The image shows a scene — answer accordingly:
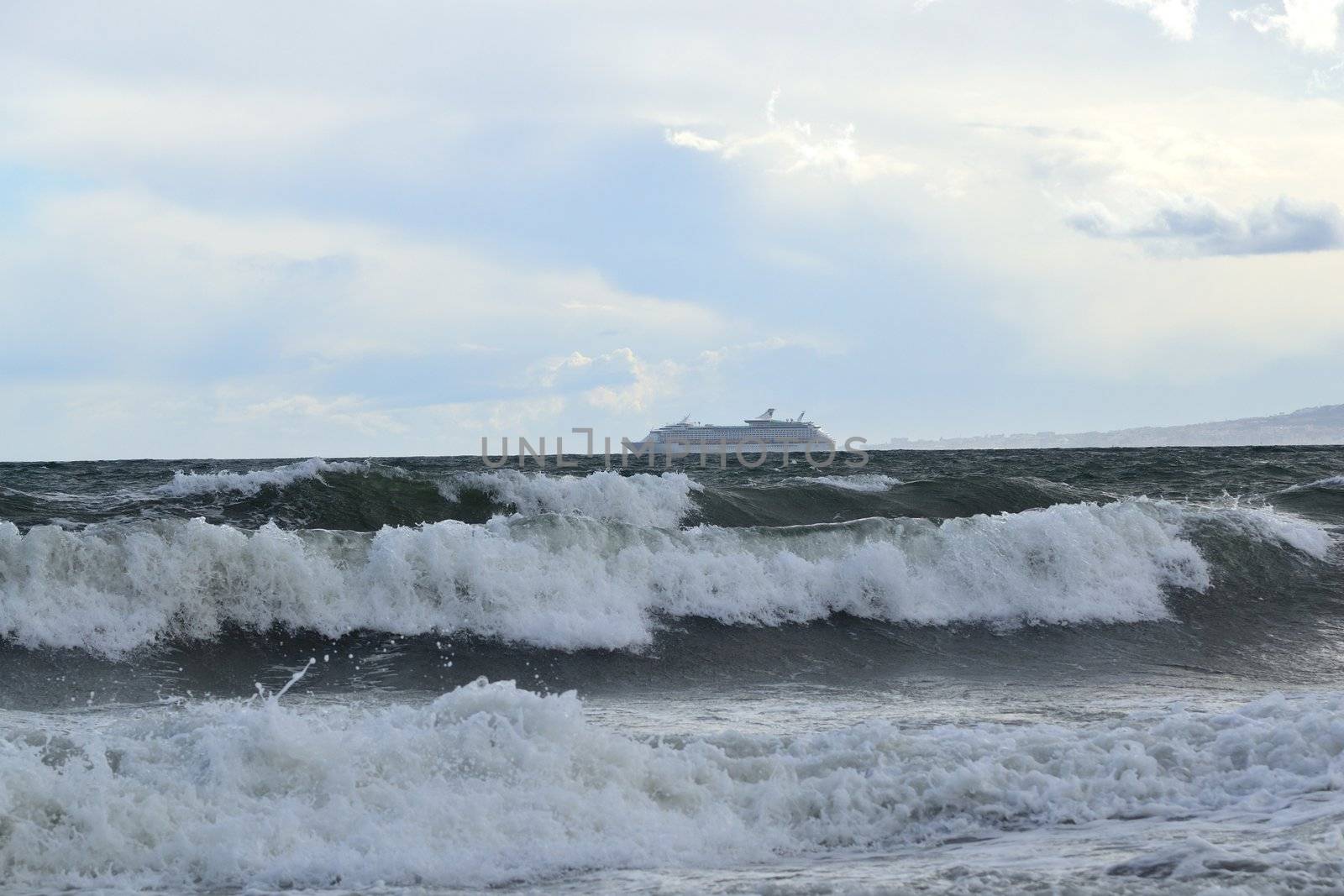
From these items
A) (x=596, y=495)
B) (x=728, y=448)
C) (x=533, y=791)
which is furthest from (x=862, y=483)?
(x=728, y=448)

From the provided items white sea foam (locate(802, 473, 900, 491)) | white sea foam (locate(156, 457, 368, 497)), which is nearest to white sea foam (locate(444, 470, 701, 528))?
white sea foam (locate(156, 457, 368, 497))

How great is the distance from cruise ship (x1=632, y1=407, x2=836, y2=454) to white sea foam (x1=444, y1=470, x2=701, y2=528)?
73.0m

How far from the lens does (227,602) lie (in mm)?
11062

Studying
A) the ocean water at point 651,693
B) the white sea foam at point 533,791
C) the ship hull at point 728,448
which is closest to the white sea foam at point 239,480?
the ocean water at point 651,693

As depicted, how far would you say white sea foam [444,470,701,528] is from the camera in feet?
63.2

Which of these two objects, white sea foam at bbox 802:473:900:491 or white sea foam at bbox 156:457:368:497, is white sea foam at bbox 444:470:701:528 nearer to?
white sea foam at bbox 156:457:368:497

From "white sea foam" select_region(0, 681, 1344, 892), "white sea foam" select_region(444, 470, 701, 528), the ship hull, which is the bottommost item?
"white sea foam" select_region(0, 681, 1344, 892)

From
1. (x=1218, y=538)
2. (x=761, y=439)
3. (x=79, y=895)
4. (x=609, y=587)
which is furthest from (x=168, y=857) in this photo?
(x=761, y=439)

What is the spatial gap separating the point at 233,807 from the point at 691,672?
5.43m

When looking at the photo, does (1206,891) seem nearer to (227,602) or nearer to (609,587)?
(609,587)

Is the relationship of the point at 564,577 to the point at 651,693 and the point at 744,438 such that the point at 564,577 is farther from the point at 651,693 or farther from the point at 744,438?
the point at 744,438

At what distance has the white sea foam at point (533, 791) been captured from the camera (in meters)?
5.18

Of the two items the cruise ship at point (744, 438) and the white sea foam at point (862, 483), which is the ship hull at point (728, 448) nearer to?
the cruise ship at point (744, 438)

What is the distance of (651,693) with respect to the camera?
9602mm
